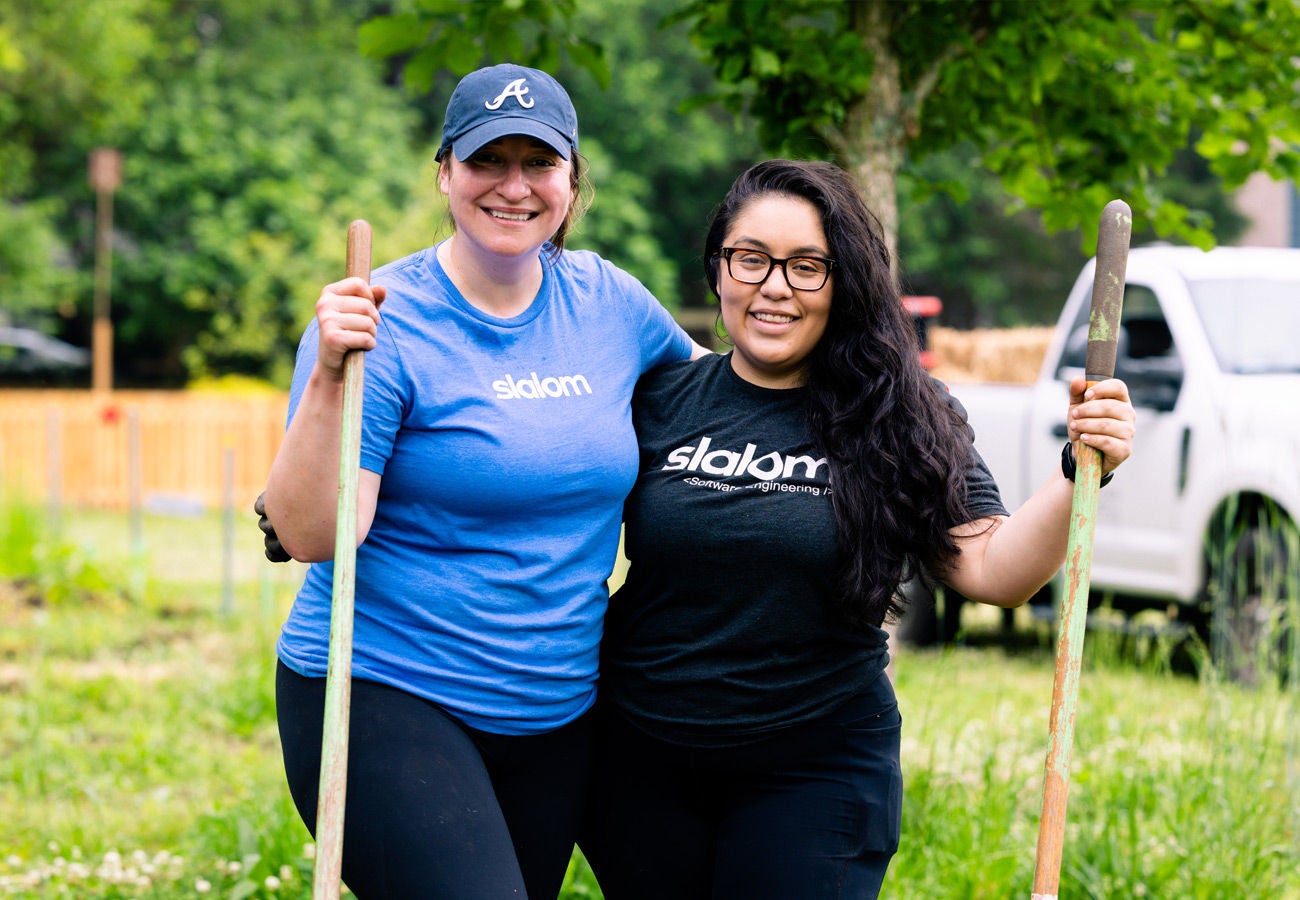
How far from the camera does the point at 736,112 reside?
14.2ft

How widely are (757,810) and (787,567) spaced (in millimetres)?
441

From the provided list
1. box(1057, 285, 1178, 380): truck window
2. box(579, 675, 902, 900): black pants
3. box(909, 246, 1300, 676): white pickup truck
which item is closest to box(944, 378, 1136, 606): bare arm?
box(579, 675, 902, 900): black pants

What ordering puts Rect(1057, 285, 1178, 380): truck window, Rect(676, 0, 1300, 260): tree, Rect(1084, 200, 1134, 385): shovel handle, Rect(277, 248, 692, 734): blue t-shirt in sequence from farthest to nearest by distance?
Rect(1057, 285, 1178, 380): truck window < Rect(676, 0, 1300, 260): tree < Rect(277, 248, 692, 734): blue t-shirt < Rect(1084, 200, 1134, 385): shovel handle

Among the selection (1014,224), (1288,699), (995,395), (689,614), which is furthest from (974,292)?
(689,614)

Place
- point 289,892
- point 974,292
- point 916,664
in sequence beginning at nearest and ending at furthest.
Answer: point 289,892, point 916,664, point 974,292

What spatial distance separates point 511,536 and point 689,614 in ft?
1.19

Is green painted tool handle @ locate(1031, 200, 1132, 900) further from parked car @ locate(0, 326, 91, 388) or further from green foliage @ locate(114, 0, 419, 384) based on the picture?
parked car @ locate(0, 326, 91, 388)

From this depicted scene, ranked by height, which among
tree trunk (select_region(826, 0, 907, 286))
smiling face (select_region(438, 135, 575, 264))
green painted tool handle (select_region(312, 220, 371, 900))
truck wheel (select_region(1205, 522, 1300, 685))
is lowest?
truck wheel (select_region(1205, 522, 1300, 685))

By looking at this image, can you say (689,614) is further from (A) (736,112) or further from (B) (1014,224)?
(B) (1014,224)

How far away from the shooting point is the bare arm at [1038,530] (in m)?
2.32

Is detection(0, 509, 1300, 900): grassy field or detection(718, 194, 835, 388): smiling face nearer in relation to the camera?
detection(718, 194, 835, 388): smiling face

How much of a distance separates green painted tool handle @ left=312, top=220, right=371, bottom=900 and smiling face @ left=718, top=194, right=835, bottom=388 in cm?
77

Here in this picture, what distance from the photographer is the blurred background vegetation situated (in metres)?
Result: 4.08

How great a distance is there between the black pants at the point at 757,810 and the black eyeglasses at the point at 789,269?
74 centimetres
